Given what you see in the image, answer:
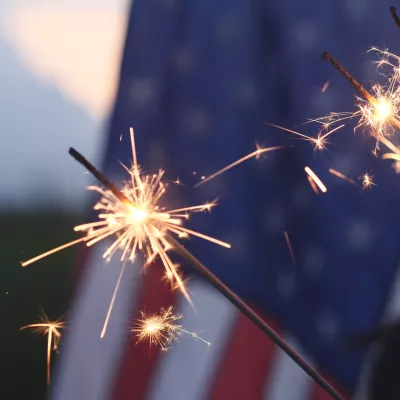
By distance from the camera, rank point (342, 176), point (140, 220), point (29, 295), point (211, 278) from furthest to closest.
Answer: point (29, 295) < point (342, 176) < point (140, 220) < point (211, 278)

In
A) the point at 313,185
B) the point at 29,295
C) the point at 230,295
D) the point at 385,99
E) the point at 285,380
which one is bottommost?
the point at 230,295

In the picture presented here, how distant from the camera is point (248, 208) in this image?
0.91 m

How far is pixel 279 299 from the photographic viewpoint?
0.92 m

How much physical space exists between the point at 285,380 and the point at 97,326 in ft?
1.06

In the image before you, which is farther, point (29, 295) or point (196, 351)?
point (29, 295)

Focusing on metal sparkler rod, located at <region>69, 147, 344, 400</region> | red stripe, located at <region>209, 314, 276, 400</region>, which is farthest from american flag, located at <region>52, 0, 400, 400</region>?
metal sparkler rod, located at <region>69, 147, 344, 400</region>

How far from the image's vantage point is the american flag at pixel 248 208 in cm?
88

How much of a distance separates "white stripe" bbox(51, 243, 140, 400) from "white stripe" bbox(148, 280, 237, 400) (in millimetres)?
81

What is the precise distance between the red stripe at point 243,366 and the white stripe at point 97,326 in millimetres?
172

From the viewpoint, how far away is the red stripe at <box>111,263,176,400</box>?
910mm

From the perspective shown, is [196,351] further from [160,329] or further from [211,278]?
[211,278]

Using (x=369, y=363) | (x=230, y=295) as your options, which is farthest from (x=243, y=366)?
(x=230, y=295)

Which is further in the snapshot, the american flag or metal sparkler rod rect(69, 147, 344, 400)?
the american flag

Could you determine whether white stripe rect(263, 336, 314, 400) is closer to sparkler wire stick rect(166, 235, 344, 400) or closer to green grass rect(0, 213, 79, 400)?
sparkler wire stick rect(166, 235, 344, 400)
